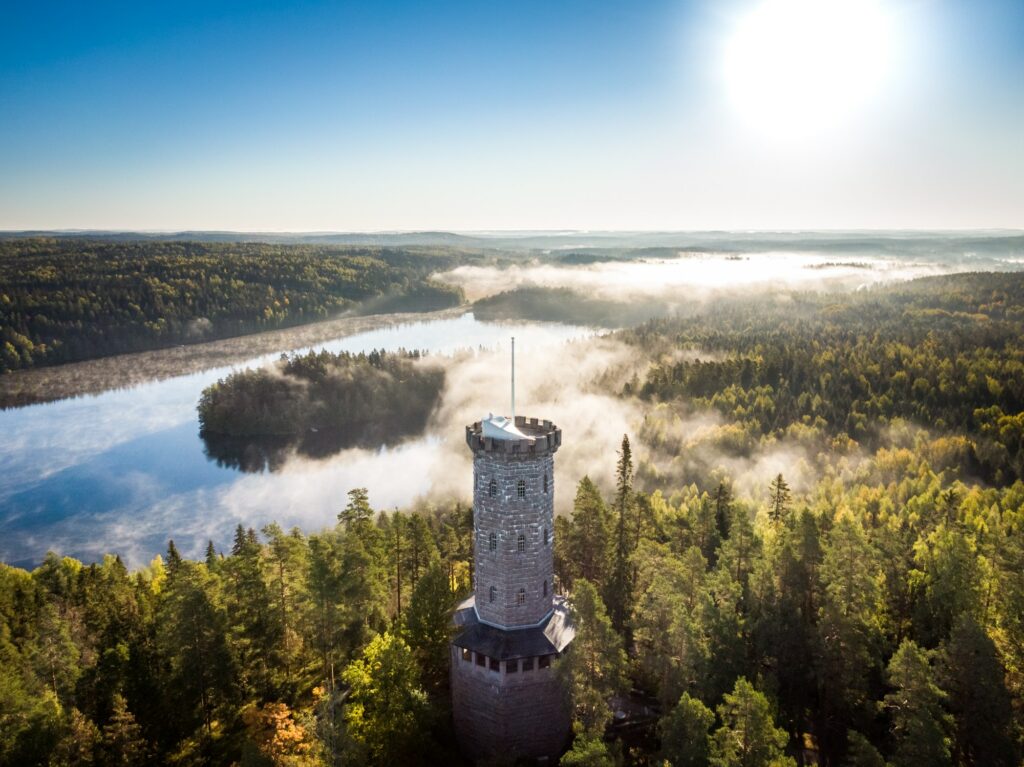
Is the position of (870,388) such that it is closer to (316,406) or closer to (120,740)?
(316,406)

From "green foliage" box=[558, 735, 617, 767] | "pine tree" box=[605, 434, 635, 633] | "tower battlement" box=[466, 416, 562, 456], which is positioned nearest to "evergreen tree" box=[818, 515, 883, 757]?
"pine tree" box=[605, 434, 635, 633]

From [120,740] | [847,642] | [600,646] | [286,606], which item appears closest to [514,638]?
[600,646]

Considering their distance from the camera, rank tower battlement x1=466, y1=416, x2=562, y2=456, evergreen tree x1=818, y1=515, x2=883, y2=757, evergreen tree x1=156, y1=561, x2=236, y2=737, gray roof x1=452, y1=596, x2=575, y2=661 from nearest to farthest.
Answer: tower battlement x1=466, y1=416, x2=562, y2=456 < gray roof x1=452, y1=596, x2=575, y2=661 < evergreen tree x1=818, y1=515, x2=883, y2=757 < evergreen tree x1=156, y1=561, x2=236, y2=737

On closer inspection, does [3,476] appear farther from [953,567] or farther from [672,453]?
[953,567]

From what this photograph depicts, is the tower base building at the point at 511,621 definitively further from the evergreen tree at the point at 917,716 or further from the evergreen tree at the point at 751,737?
the evergreen tree at the point at 917,716

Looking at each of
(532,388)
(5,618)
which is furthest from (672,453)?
(5,618)

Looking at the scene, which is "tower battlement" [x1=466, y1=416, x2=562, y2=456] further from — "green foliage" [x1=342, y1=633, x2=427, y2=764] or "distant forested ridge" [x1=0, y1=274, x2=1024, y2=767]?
"green foliage" [x1=342, y1=633, x2=427, y2=764]
